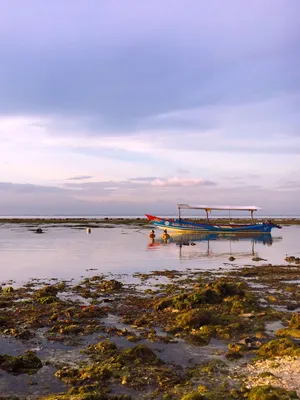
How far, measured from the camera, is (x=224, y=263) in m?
31.0

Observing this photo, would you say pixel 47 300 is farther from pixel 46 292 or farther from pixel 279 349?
pixel 279 349

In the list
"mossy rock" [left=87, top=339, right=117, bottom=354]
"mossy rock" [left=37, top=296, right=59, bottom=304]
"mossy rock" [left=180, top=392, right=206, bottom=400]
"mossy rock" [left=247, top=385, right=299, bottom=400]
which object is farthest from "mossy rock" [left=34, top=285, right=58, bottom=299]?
"mossy rock" [left=247, top=385, right=299, bottom=400]

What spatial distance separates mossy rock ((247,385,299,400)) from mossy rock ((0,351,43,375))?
550cm

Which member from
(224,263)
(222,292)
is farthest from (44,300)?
(224,263)

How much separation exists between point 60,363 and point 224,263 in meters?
22.6

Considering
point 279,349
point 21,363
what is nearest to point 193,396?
point 279,349

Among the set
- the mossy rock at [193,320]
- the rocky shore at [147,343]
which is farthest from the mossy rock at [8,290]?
the mossy rock at [193,320]

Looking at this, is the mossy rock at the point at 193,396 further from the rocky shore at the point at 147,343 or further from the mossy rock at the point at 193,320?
the mossy rock at the point at 193,320

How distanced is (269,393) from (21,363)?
6.29m

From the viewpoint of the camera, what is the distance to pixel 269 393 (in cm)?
798

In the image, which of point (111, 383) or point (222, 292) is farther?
point (222, 292)

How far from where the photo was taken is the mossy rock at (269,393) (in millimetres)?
7871

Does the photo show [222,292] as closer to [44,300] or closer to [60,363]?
[44,300]

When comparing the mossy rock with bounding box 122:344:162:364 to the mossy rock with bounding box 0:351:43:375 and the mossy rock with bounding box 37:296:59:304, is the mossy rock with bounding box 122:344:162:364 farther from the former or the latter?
the mossy rock with bounding box 37:296:59:304
